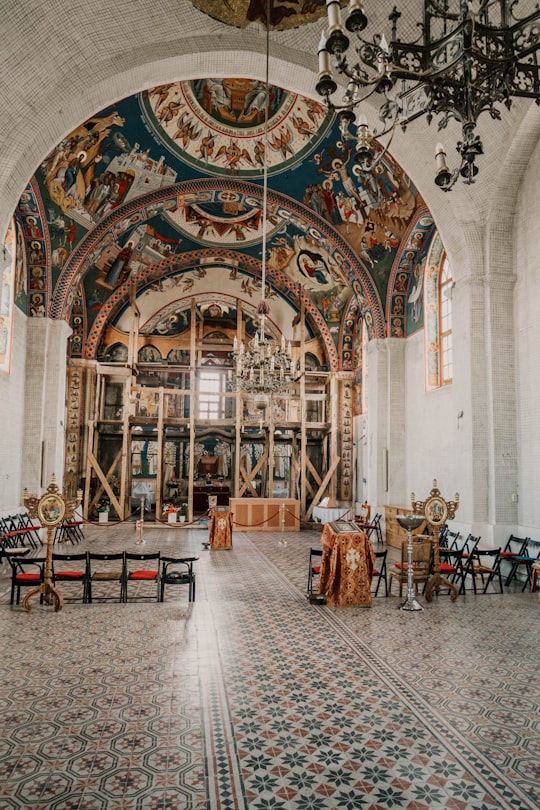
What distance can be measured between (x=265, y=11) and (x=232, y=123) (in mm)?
4895

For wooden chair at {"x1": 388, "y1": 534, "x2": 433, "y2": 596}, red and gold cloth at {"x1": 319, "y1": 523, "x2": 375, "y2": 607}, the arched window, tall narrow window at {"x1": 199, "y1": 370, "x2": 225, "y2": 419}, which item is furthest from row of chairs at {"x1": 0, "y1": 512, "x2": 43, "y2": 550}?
tall narrow window at {"x1": 199, "y1": 370, "x2": 225, "y2": 419}

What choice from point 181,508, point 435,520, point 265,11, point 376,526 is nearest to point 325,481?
point 181,508

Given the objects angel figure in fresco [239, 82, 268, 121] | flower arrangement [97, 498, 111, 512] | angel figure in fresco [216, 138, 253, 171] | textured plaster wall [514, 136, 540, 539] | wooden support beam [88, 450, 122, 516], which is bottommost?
flower arrangement [97, 498, 111, 512]

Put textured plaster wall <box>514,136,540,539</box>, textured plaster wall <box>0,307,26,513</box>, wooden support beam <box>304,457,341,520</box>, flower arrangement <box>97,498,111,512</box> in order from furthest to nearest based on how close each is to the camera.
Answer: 1. wooden support beam <box>304,457,341,520</box>
2. flower arrangement <box>97,498,111,512</box>
3. textured plaster wall <box>0,307,26,513</box>
4. textured plaster wall <box>514,136,540,539</box>

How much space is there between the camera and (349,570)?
25.9 feet

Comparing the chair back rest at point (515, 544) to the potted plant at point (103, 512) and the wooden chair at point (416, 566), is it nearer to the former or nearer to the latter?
the wooden chair at point (416, 566)

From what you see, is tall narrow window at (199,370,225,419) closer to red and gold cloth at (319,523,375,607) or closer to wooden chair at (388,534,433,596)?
wooden chair at (388,534,433,596)

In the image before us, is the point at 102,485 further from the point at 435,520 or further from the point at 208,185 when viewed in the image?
the point at 435,520

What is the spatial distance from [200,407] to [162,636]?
709 inches

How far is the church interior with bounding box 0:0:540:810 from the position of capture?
13.3 ft

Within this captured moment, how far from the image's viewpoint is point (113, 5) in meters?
8.60

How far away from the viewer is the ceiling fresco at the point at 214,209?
13.0 metres

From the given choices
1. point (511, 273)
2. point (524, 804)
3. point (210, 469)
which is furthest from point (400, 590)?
point (210, 469)

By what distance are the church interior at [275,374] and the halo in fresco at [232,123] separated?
0.07 meters
